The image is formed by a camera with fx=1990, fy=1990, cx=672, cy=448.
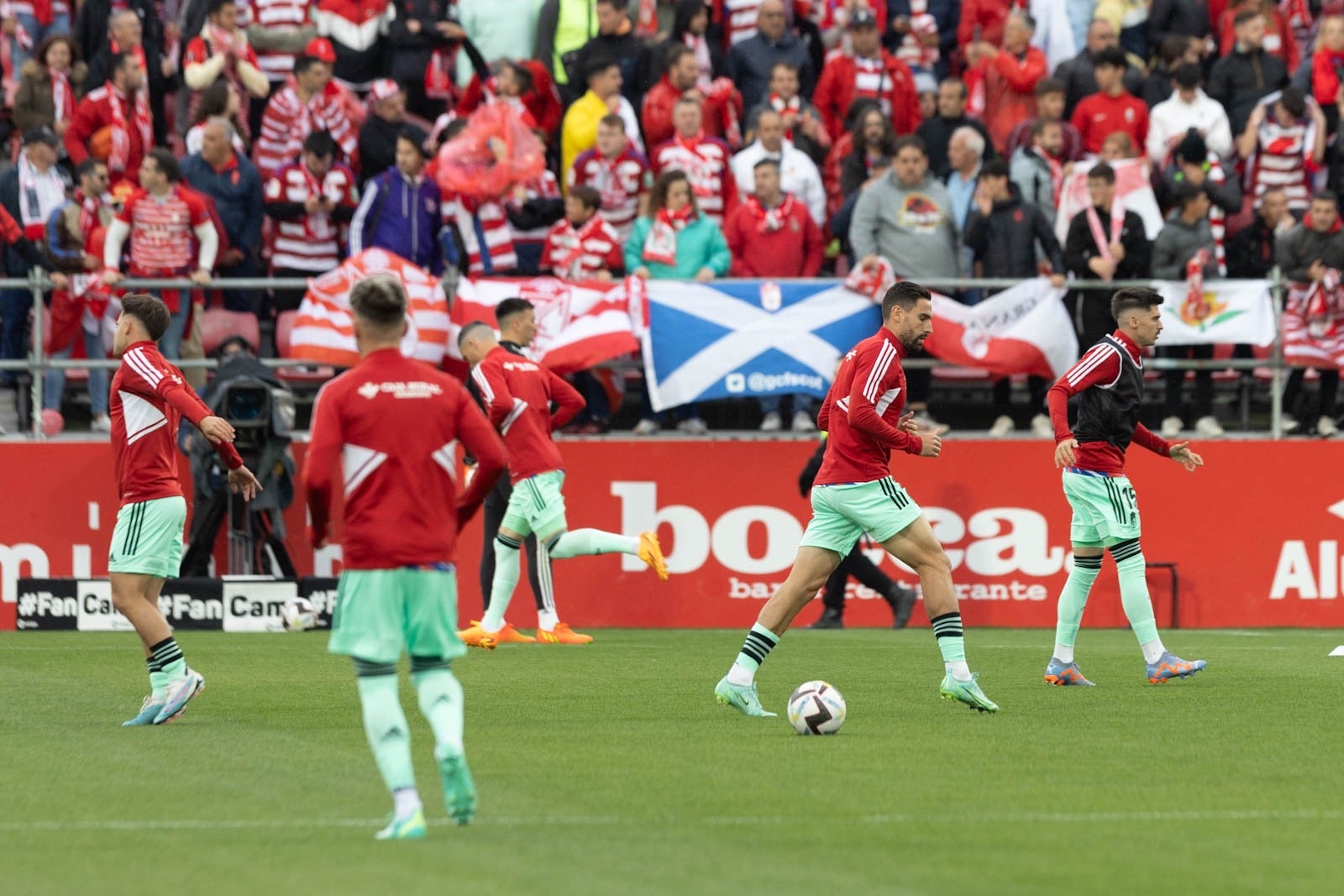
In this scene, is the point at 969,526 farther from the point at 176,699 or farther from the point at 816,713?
the point at 176,699

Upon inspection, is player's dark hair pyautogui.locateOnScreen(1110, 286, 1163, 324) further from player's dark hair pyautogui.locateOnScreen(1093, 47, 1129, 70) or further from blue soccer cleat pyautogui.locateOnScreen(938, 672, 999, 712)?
player's dark hair pyautogui.locateOnScreen(1093, 47, 1129, 70)

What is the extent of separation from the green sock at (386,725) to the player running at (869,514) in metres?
3.76

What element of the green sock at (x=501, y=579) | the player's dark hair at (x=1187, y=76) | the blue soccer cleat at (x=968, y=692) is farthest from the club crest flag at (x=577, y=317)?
the blue soccer cleat at (x=968, y=692)

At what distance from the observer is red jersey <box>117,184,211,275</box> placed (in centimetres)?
1812

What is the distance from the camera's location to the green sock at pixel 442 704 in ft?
23.4

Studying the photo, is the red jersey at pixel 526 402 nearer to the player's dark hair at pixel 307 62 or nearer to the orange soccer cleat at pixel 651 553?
the orange soccer cleat at pixel 651 553

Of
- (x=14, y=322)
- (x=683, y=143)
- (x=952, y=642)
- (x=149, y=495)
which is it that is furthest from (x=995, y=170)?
(x=149, y=495)

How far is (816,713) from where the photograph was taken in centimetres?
988

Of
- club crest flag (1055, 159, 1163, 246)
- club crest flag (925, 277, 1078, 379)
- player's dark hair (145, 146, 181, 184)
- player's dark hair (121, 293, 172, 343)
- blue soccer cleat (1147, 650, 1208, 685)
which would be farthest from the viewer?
club crest flag (1055, 159, 1163, 246)

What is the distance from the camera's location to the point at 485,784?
838 cm

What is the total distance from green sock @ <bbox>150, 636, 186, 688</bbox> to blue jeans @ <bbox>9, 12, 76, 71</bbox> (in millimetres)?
11461

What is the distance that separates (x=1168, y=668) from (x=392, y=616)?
6.69 m

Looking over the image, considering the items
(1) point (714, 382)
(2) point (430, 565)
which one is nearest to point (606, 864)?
(2) point (430, 565)

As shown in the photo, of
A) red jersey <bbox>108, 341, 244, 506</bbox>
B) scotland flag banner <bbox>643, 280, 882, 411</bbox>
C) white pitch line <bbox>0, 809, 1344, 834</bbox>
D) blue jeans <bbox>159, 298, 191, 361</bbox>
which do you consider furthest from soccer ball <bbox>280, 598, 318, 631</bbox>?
white pitch line <bbox>0, 809, 1344, 834</bbox>
